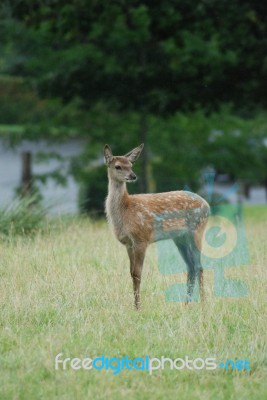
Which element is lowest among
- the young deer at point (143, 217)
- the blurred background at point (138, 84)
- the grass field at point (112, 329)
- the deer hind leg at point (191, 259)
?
the grass field at point (112, 329)

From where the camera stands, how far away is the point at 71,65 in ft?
65.8

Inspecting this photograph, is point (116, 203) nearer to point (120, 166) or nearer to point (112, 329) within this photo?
point (120, 166)

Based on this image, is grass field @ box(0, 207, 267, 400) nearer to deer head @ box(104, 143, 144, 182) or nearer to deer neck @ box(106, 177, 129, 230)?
deer neck @ box(106, 177, 129, 230)

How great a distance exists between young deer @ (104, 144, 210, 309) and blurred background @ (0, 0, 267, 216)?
155 inches

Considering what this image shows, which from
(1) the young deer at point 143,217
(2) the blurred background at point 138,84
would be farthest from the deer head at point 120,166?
(2) the blurred background at point 138,84

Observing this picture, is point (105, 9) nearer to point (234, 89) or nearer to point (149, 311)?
point (234, 89)

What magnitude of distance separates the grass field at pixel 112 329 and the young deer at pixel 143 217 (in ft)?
1.31

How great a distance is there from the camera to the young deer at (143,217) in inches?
301

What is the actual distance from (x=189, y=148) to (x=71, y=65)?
525cm

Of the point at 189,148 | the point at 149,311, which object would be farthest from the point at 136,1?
the point at 149,311

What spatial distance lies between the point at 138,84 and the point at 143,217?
36.0ft

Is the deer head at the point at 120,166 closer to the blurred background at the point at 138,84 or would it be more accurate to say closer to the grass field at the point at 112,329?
the grass field at the point at 112,329

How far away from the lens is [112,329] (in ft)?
22.8

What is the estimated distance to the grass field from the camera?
5863 mm
